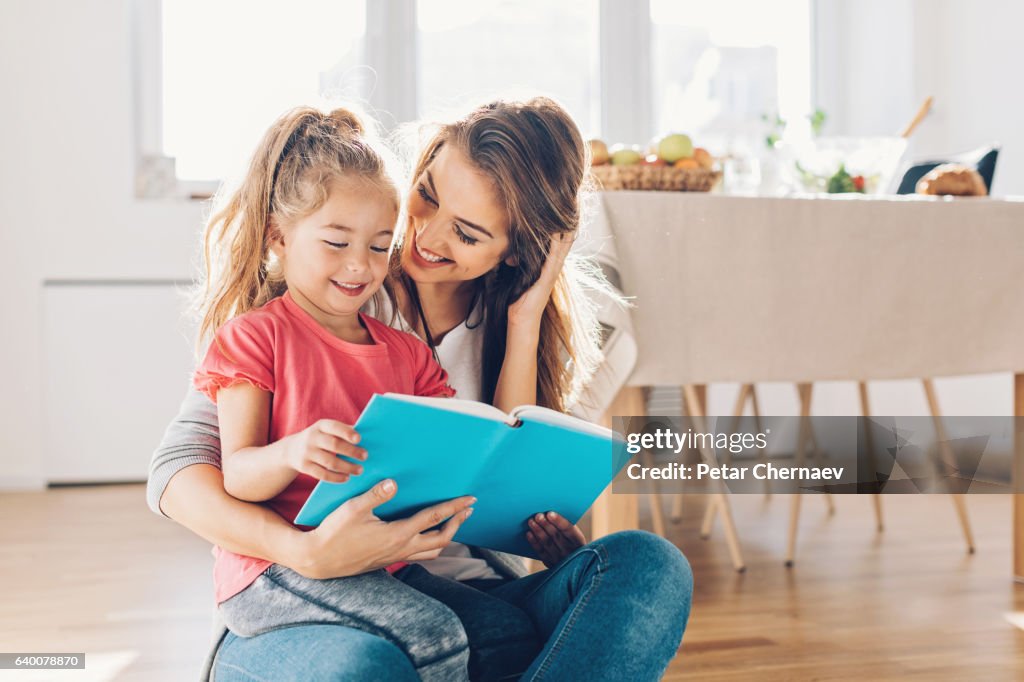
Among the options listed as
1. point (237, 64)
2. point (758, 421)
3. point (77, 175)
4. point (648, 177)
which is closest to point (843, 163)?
point (648, 177)

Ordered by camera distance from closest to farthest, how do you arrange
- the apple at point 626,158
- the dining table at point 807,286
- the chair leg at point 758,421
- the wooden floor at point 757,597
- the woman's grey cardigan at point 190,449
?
the woman's grey cardigan at point 190,449 → the wooden floor at point 757,597 → the dining table at point 807,286 → the apple at point 626,158 → the chair leg at point 758,421

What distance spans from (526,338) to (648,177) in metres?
0.72

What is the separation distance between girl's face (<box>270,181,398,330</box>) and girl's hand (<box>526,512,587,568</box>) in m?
0.30


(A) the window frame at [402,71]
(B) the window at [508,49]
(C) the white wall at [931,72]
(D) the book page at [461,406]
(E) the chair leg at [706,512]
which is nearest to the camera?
(D) the book page at [461,406]

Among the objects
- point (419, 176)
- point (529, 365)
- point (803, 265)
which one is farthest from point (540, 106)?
point (803, 265)

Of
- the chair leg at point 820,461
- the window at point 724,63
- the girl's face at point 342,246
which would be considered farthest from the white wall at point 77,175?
the girl's face at point 342,246

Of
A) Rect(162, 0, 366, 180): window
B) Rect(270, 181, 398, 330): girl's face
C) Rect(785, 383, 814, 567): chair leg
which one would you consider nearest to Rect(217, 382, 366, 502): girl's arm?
Rect(270, 181, 398, 330): girl's face

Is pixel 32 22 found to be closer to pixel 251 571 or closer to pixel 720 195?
pixel 720 195

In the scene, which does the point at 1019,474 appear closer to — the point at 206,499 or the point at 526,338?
the point at 526,338

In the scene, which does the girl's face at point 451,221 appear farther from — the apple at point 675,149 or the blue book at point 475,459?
the apple at point 675,149

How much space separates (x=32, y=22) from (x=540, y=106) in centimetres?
278

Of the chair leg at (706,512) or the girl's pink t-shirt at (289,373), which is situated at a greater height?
the girl's pink t-shirt at (289,373)

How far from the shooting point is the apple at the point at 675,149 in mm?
1954

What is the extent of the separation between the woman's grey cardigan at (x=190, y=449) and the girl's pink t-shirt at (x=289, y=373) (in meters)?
0.07
